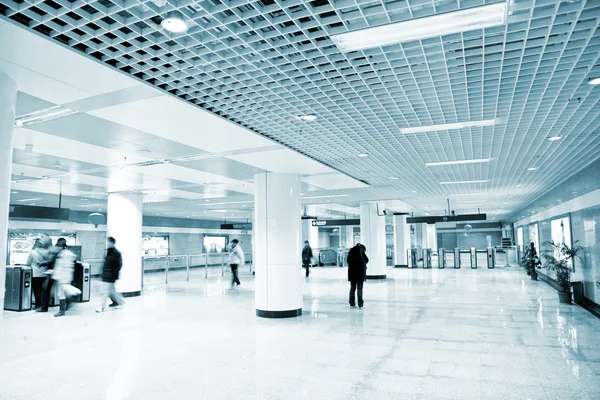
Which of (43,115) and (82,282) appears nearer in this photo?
(43,115)

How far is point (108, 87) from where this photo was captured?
4078mm

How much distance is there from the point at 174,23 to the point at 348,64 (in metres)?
1.47

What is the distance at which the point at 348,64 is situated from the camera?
3.56 metres

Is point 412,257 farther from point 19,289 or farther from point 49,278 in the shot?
point 19,289

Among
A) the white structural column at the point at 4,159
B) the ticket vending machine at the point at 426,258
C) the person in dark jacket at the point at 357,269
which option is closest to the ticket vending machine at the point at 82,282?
the person in dark jacket at the point at 357,269

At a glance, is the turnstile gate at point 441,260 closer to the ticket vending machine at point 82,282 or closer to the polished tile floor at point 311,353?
the polished tile floor at point 311,353

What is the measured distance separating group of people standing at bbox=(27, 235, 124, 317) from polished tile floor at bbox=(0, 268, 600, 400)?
1.62 feet

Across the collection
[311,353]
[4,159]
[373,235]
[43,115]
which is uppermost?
[43,115]

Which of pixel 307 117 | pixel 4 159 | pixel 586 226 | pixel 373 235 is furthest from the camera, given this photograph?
pixel 373 235

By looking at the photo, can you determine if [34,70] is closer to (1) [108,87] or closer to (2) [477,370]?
(1) [108,87]

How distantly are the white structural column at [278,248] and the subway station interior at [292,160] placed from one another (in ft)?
0.14

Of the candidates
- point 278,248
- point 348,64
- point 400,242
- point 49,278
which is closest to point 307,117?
point 348,64

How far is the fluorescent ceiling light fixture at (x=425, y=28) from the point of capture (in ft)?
9.03

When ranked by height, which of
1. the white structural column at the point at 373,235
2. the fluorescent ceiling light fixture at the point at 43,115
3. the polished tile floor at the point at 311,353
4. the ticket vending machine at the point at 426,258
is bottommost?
the polished tile floor at the point at 311,353
